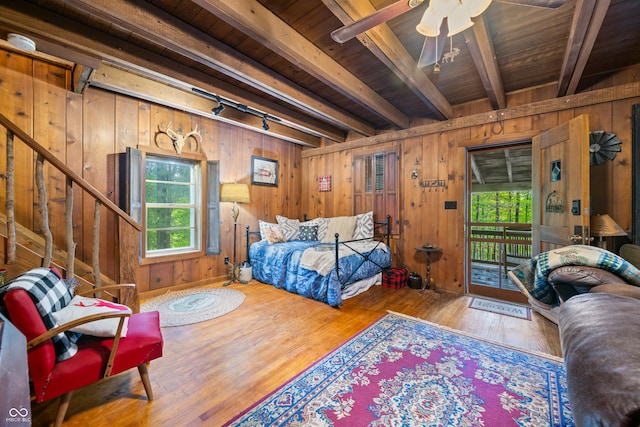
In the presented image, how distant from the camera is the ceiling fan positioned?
1.31 m

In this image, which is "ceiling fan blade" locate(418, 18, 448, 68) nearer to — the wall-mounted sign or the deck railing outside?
the wall-mounted sign

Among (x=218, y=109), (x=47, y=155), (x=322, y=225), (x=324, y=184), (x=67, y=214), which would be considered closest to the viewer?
(x=47, y=155)

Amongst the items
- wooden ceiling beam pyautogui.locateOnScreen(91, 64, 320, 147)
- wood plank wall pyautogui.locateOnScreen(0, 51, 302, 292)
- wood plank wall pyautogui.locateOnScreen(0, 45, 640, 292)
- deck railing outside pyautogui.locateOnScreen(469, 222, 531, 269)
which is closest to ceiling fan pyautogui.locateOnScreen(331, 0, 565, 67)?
wood plank wall pyautogui.locateOnScreen(0, 45, 640, 292)

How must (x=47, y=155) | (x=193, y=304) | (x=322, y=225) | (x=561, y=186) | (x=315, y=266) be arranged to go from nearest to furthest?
(x=47, y=155)
(x=561, y=186)
(x=193, y=304)
(x=315, y=266)
(x=322, y=225)

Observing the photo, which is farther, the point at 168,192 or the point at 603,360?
the point at 168,192

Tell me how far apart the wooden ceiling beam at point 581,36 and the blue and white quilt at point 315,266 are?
2.73 m

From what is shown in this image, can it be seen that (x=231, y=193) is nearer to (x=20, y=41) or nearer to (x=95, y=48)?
(x=95, y=48)

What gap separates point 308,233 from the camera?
4.44 m

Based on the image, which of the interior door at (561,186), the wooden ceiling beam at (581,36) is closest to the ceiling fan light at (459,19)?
the wooden ceiling beam at (581,36)

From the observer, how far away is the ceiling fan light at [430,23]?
144cm

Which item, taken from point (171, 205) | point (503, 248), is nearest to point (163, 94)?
point (171, 205)

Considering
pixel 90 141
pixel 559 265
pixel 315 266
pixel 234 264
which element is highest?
pixel 90 141

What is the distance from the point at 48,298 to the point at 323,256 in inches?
92.6

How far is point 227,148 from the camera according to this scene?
13.6 ft
